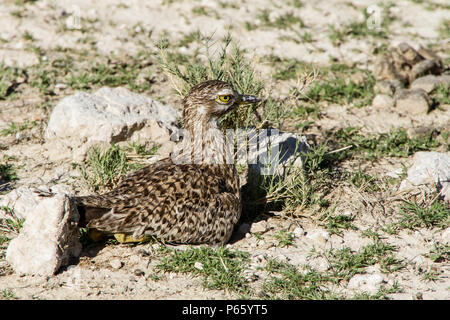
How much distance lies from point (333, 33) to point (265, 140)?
388cm

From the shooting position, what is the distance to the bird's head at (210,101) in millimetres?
5082

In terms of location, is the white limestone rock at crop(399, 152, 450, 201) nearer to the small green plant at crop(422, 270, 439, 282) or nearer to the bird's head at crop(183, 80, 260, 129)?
the small green plant at crop(422, 270, 439, 282)

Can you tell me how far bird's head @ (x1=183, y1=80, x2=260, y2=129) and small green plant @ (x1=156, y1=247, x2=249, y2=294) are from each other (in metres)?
1.17

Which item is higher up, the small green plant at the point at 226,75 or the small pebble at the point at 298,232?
the small green plant at the point at 226,75

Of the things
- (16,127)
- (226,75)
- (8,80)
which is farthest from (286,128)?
(8,80)

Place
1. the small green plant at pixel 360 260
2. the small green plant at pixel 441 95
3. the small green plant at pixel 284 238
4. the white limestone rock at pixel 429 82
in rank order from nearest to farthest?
the small green plant at pixel 360 260
the small green plant at pixel 284 238
the small green plant at pixel 441 95
the white limestone rock at pixel 429 82

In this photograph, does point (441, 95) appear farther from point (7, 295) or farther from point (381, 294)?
point (7, 295)

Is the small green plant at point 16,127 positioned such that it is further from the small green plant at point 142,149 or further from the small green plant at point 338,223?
the small green plant at point 338,223

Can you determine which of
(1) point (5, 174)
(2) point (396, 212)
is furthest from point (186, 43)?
(2) point (396, 212)

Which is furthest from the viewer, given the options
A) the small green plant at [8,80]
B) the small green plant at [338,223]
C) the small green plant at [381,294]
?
the small green plant at [8,80]

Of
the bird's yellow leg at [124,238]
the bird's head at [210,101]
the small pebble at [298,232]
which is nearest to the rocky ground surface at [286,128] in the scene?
the small pebble at [298,232]

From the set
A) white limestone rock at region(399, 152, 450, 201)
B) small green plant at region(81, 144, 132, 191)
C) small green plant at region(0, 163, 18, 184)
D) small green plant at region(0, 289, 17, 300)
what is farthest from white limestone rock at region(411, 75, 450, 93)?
small green plant at region(0, 289, 17, 300)

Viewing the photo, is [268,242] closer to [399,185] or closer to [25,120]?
[399,185]

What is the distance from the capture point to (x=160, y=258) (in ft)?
15.4
